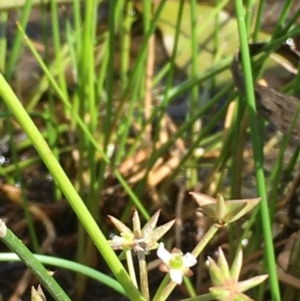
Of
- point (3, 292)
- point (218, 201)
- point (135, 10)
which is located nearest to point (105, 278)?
point (218, 201)

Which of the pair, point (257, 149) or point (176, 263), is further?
point (257, 149)

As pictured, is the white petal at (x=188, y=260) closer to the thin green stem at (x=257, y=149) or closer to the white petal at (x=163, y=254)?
the white petal at (x=163, y=254)

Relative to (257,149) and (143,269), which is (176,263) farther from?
(257,149)

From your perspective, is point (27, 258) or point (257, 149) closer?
point (27, 258)

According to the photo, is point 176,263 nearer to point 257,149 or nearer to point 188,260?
point 188,260

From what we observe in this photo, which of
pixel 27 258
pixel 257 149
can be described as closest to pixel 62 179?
pixel 27 258

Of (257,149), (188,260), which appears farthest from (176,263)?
(257,149)

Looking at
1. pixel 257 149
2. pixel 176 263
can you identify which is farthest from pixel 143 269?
pixel 257 149

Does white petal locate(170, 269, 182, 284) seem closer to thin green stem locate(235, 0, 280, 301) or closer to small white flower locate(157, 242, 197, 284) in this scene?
small white flower locate(157, 242, 197, 284)

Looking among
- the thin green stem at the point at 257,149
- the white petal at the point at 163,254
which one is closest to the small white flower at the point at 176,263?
the white petal at the point at 163,254

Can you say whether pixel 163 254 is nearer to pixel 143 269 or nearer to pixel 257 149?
pixel 143 269

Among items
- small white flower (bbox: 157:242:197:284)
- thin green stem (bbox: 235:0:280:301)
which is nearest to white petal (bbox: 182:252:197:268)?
small white flower (bbox: 157:242:197:284)
